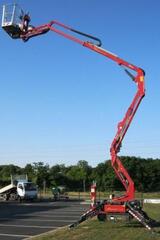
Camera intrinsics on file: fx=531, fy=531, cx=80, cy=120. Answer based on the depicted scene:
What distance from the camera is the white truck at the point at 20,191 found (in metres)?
56.3

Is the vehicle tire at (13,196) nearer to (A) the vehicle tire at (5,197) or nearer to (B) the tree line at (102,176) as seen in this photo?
(A) the vehicle tire at (5,197)

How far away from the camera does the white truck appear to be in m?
56.3

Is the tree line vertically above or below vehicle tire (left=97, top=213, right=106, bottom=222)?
above

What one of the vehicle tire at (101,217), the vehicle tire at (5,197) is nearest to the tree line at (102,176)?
the vehicle tire at (5,197)

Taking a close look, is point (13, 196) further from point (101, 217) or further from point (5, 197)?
point (101, 217)

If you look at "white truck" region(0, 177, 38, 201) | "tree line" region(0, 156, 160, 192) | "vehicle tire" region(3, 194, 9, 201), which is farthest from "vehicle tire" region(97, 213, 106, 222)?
"tree line" region(0, 156, 160, 192)

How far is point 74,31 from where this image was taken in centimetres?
2142

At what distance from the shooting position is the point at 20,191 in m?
57.1

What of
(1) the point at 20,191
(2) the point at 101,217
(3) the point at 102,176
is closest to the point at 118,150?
(2) the point at 101,217

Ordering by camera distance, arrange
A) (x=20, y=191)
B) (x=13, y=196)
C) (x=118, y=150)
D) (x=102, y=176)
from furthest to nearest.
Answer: (x=102, y=176) < (x=13, y=196) < (x=20, y=191) < (x=118, y=150)

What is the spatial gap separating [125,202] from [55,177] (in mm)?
88025

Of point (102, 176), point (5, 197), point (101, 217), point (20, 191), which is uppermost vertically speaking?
point (102, 176)

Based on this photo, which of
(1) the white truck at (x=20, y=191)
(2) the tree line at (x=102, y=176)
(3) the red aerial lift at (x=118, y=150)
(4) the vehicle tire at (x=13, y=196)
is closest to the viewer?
(3) the red aerial lift at (x=118, y=150)

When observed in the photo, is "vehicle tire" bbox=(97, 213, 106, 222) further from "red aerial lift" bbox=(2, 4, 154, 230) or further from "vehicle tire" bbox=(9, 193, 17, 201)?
"vehicle tire" bbox=(9, 193, 17, 201)
